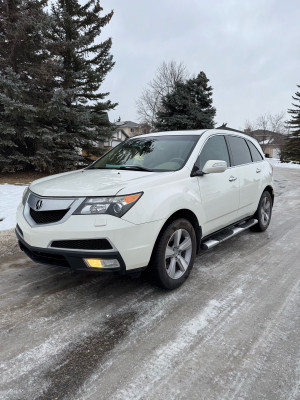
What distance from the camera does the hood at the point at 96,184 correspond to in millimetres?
2684

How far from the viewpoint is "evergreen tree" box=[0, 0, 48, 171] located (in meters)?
9.98

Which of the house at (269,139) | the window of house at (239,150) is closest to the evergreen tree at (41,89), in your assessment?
the window of house at (239,150)

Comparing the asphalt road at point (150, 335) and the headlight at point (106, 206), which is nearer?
the asphalt road at point (150, 335)

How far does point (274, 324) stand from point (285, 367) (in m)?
0.53

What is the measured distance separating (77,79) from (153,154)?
11912 mm

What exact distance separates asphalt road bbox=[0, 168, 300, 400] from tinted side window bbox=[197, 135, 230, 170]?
1419 millimetres

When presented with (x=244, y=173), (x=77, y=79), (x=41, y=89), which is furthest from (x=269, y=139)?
(x=244, y=173)

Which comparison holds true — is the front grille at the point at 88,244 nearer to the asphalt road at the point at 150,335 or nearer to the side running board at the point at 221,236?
the asphalt road at the point at 150,335

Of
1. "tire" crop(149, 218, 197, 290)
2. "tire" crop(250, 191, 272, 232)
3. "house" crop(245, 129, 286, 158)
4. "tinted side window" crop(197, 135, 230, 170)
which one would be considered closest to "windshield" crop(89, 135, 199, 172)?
"tinted side window" crop(197, 135, 230, 170)

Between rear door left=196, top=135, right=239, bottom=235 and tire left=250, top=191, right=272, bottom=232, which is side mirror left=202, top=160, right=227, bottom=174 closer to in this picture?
rear door left=196, top=135, right=239, bottom=235

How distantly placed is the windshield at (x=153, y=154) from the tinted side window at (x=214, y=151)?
18 cm

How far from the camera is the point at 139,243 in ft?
8.78

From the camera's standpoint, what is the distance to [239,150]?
4.63m

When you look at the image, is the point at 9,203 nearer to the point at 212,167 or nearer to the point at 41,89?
the point at 212,167
